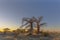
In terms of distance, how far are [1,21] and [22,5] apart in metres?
0.50

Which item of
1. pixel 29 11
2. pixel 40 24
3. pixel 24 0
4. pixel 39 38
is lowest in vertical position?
pixel 39 38

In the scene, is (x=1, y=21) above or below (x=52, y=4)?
below

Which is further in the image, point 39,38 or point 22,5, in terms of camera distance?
point 22,5

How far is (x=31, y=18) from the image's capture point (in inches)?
126

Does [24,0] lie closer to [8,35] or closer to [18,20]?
[18,20]

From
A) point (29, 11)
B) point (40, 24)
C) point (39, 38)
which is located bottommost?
point (39, 38)

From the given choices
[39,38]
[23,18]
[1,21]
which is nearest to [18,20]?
Result: [23,18]

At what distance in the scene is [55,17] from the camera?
330 centimetres

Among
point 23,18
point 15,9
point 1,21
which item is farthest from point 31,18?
point 1,21

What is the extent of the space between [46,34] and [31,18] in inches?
15.9

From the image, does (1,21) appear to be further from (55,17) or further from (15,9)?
(55,17)

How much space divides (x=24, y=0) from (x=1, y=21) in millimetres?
597

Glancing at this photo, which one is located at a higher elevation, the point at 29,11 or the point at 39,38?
the point at 29,11

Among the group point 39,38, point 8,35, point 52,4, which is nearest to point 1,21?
point 8,35
